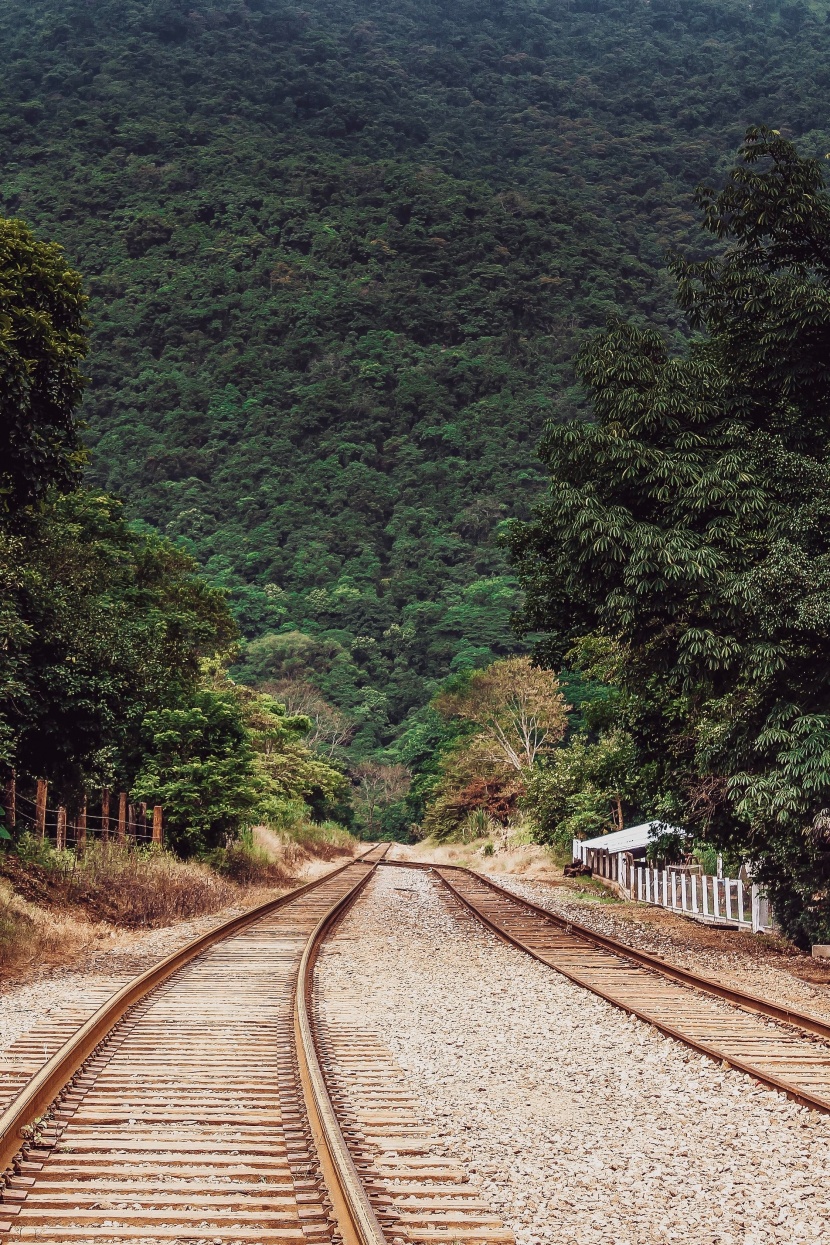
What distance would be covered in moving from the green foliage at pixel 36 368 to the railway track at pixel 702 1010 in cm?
895

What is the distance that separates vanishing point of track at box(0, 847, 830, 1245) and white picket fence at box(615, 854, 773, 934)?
7.31m

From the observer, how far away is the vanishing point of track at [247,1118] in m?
4.65

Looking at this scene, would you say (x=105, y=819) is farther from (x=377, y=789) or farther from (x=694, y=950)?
(x=377, y=789)

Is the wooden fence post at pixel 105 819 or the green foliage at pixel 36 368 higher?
the green foliage at pixel 36 368

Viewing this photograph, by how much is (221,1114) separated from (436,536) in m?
133

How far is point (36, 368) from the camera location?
14.2 m

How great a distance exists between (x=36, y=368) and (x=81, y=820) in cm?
803

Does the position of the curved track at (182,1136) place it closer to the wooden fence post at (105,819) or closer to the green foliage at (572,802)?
the wooden fence post at (105,819)

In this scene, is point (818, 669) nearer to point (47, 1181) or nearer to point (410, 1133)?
point (410, 1133)

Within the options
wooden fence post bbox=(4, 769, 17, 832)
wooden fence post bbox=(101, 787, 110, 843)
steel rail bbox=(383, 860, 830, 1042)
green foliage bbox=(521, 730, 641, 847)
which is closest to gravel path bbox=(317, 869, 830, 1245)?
steel rail bbox=(383, 860, 830, 1042)

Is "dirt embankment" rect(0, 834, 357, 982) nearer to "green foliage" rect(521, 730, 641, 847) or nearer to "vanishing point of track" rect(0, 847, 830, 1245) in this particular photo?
"vanishing point of track" rect(0, 847, 830, 1245)

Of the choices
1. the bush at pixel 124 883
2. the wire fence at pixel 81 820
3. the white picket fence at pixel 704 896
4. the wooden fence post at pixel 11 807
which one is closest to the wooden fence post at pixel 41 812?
the wire fence at pixel 81 820

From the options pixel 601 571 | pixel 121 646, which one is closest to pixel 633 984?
pixel 601 571

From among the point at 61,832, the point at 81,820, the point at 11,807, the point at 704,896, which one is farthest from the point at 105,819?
the point at 704,896
